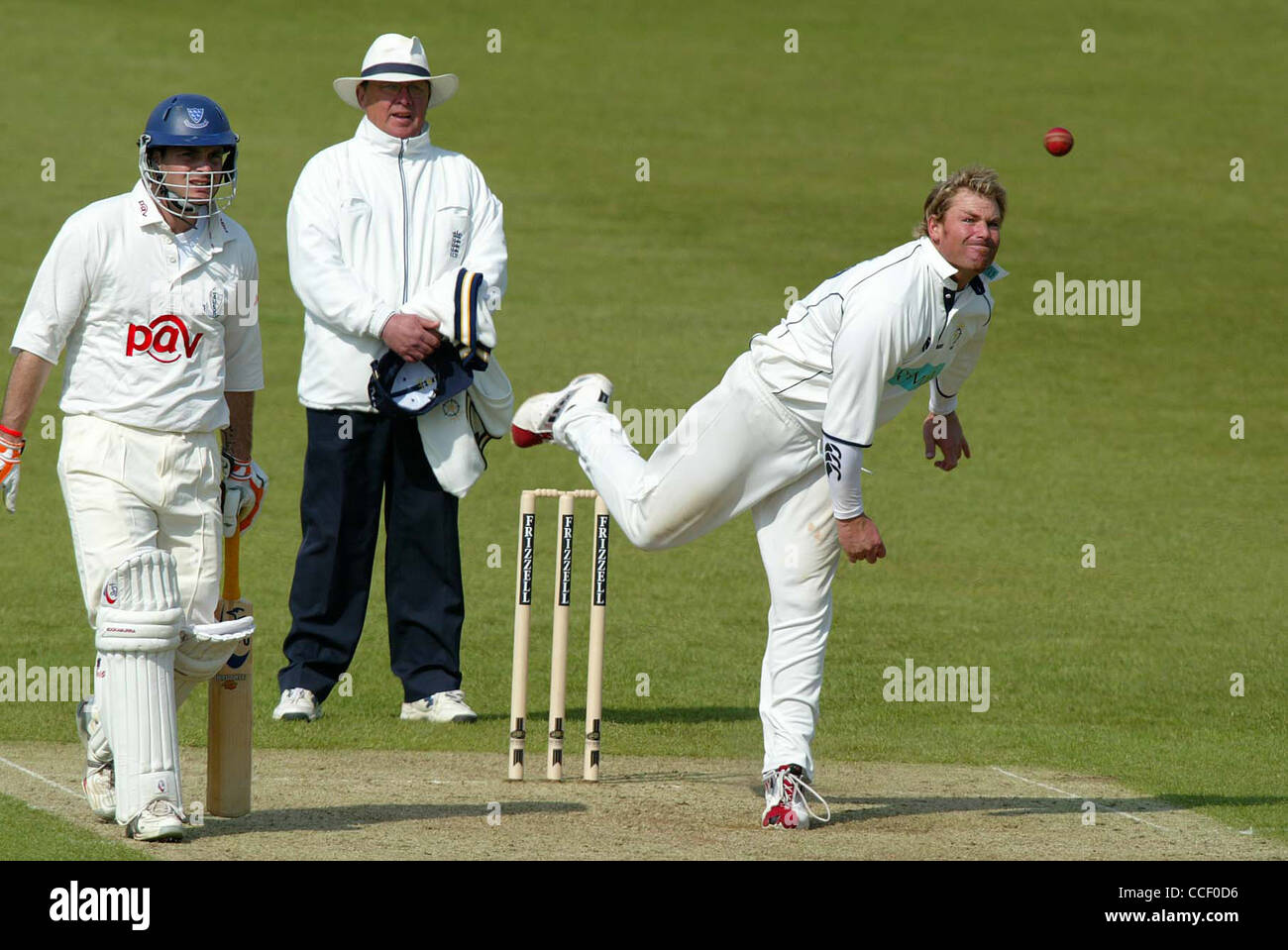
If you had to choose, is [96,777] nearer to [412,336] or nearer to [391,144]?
[412,336]

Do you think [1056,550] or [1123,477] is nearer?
[1056,550]

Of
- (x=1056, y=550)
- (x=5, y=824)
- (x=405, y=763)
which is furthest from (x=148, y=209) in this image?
(x=1056, y=550)

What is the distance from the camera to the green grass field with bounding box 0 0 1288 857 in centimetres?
825

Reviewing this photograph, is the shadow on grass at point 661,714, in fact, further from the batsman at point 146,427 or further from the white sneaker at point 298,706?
the batsman at point 146,427

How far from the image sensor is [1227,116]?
24.4 meters

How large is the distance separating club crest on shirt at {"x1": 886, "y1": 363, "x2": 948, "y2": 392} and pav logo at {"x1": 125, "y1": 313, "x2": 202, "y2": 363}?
2.01 meters

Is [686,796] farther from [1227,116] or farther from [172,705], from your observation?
[1227,116]

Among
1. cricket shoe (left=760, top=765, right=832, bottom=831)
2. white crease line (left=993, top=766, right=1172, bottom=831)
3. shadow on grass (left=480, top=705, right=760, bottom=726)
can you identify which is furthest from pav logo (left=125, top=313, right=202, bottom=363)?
white crease line (left=993, top=766, right=1172, bottom=831)

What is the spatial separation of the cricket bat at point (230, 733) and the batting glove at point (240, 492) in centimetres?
10

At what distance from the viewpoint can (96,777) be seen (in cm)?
565

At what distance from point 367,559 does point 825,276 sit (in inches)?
445

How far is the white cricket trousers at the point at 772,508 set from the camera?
19.5 feet

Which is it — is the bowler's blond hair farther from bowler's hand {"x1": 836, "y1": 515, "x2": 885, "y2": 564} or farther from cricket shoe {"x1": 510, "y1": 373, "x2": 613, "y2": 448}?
cricket shoe {"x1": 510, "y1": 373, "x2": 613, "y2": 448}

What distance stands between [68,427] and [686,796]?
223 centimetres
